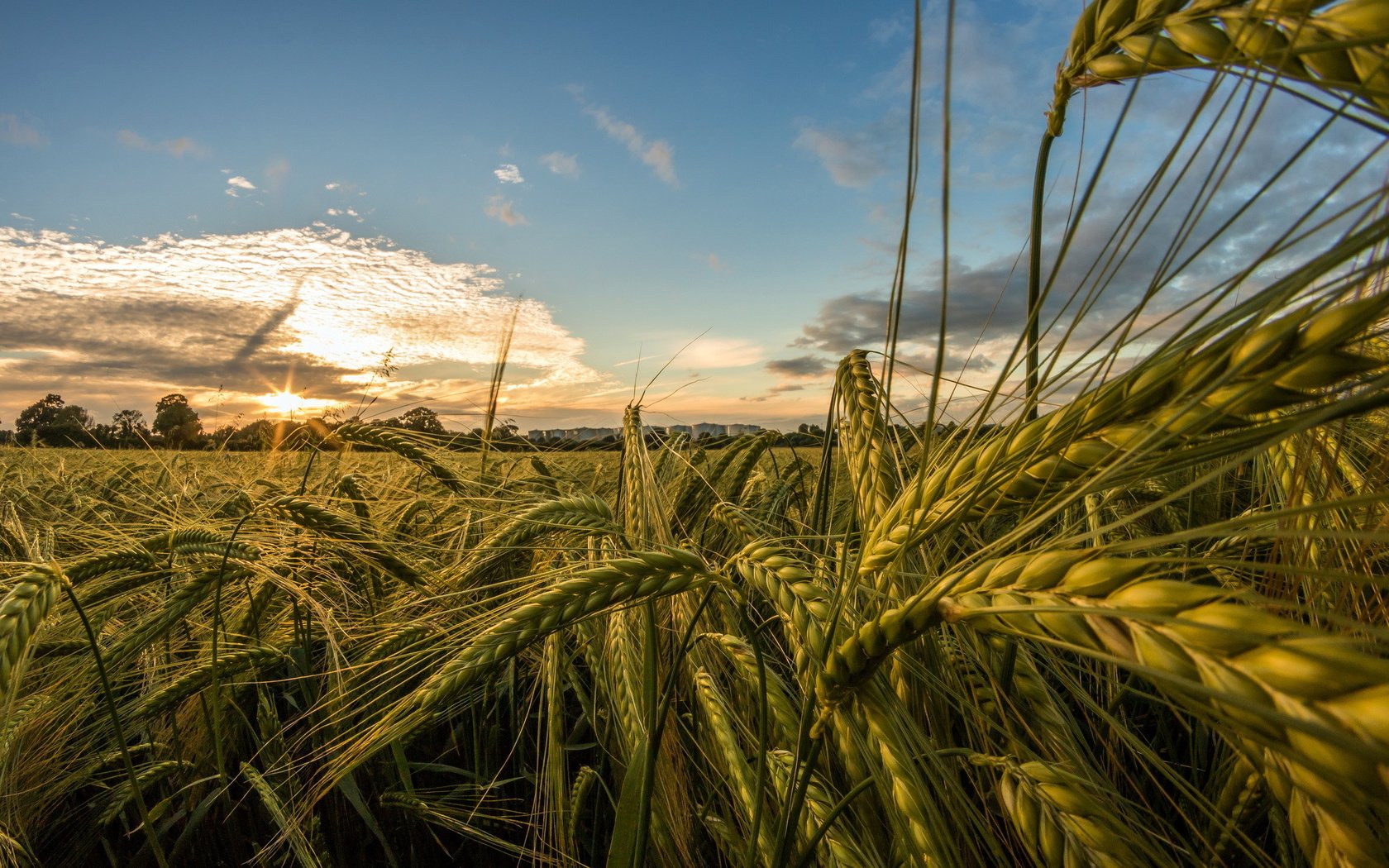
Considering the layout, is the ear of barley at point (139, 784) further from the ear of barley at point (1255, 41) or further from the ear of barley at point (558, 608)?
the ear of barley at point (1255, 41)

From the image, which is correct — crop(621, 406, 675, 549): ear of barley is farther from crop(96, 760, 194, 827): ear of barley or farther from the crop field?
crop(96, 760, 194, 827): ear of barley

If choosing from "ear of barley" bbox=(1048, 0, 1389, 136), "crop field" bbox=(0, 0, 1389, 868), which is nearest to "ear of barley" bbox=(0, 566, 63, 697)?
"crop field" bbox=(0, 0, 1389, 868)

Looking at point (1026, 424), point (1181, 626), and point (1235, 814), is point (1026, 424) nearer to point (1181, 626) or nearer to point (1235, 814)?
point (1181, 626)

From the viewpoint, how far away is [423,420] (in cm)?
345

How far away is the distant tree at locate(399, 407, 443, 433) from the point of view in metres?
3.27

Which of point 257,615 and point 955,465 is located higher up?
point 955,465

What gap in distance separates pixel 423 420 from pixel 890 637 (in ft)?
10.5

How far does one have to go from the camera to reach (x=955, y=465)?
74cm

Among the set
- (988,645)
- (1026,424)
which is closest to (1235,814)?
(988,645)

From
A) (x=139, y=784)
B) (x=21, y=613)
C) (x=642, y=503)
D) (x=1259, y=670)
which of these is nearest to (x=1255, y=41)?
(x=1259, y=670)

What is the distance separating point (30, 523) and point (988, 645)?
5289 millimetres

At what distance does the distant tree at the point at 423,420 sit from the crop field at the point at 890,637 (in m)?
0.41

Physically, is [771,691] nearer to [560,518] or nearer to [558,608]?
[558,608]

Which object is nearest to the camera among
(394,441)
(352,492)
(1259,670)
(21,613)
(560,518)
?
(1259,670)
